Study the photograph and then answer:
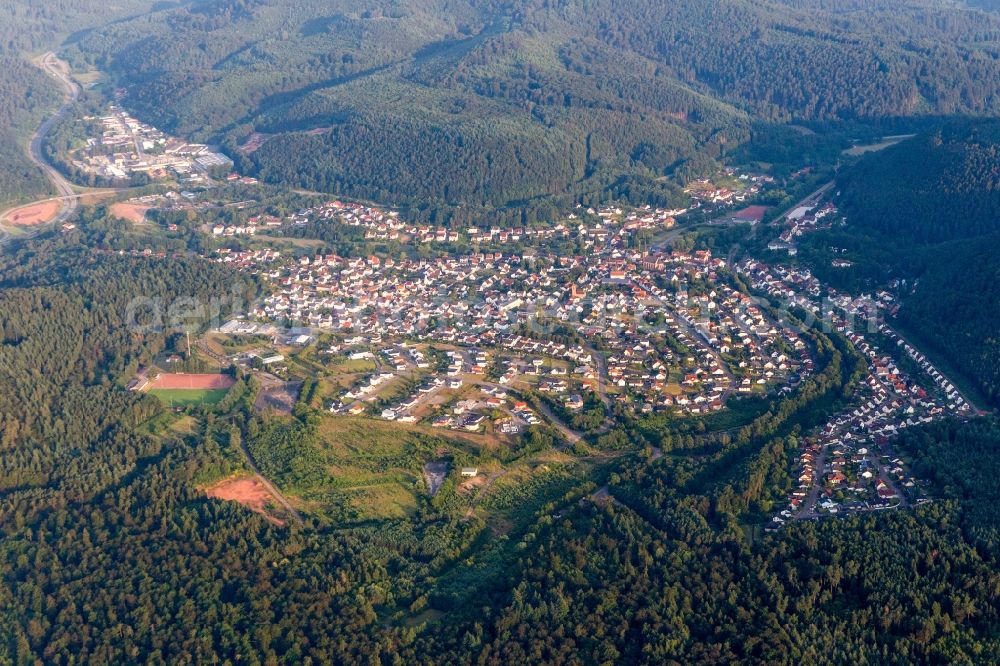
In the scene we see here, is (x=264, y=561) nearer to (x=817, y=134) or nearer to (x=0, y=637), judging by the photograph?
(x=0, y=637)

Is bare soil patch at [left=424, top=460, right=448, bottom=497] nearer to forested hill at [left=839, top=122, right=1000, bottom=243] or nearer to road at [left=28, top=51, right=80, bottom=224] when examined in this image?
forested hill at [left=839, top=122, right=1000, bottom=243]

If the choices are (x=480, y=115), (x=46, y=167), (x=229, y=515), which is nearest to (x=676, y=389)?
(x=229, y=515)

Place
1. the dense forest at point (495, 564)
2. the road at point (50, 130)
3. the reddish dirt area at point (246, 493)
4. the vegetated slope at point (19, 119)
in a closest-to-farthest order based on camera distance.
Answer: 1. the dense forest at point (495, 564)
2. the reddish dirt area at point (246, 493)
3. the road at point (50, 130)
4. the vegetated slope at point (19, 119)

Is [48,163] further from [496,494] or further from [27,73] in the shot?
[496,494]

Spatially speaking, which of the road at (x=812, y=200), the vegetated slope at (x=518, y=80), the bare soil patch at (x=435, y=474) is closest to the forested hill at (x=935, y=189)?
the road at (x=812, y=200)

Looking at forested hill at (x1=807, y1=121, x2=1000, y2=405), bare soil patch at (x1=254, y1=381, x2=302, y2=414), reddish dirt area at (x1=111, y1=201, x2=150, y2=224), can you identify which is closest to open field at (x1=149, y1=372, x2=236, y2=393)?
bare soil patch at (x1=254, y1=381, x2=302, y2=414)

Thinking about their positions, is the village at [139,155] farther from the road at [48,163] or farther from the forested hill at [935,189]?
the forested hill at [935,189]
